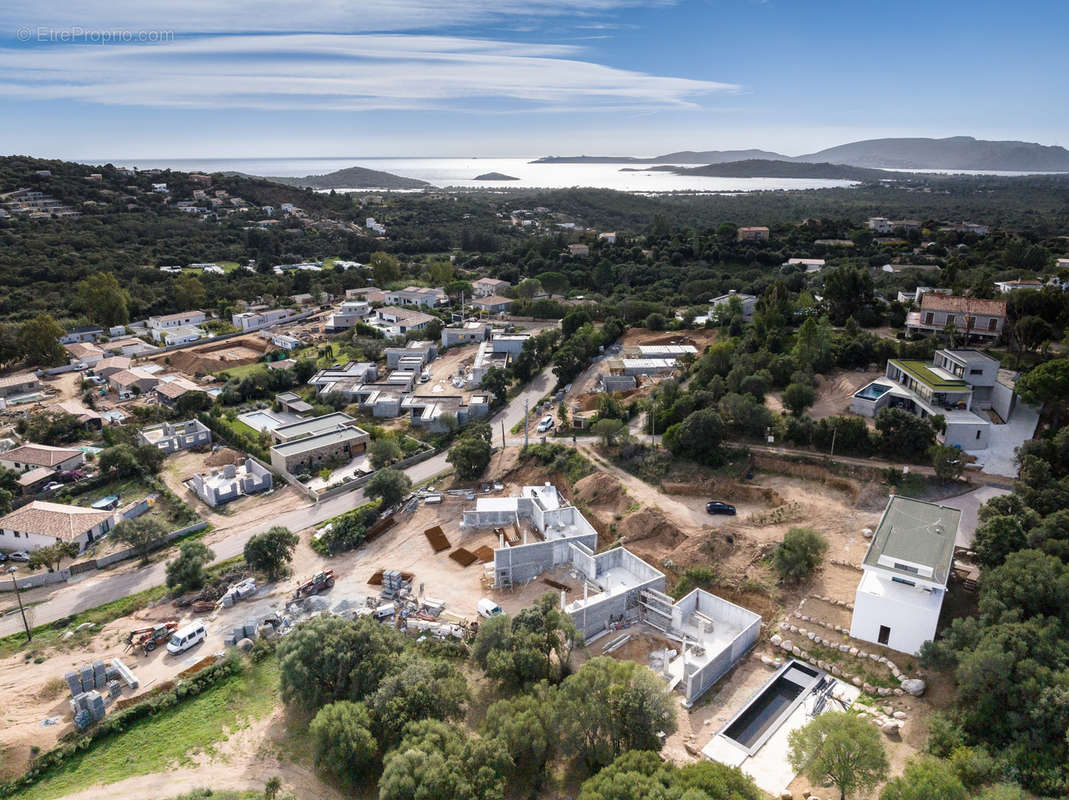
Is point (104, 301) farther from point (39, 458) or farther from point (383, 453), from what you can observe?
point (383, 453)

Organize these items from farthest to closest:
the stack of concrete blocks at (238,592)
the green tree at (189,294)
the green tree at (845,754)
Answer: the green tree at (189,294), the stack of concrete blocks at (238,592), the green tree at (845,754)

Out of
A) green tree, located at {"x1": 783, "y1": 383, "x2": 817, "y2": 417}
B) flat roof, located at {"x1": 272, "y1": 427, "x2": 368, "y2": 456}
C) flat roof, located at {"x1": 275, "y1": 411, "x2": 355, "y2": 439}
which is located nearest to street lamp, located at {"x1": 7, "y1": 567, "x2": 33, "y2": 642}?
flat roof, located at {"x1": 272, "y1": 427, "x2": 368, "y2": 456}

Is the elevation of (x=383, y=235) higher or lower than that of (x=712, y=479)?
higher

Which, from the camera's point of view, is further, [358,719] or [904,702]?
[904,702]

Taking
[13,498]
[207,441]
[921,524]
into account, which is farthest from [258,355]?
[921,524]

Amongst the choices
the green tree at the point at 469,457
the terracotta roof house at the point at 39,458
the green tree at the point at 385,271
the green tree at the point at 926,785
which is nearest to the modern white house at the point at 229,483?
the terracotta roof house at the point at 39,458

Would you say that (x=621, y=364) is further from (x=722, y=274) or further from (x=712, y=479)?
(x=722, y=274)

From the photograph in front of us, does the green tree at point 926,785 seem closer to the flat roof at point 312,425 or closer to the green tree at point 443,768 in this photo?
the green tree at point 443,768
